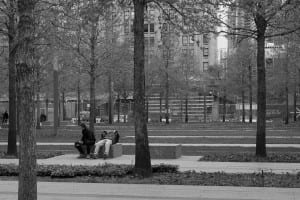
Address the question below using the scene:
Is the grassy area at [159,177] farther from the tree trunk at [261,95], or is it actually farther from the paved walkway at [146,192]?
the tree trunk at [261,95]

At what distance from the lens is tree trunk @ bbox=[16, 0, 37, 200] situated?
589 cm

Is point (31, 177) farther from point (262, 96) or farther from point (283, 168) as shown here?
point (262, 96)

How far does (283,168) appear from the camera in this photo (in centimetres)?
1512

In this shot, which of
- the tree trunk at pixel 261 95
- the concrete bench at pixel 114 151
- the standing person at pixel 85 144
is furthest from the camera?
the standing person at pixel 85 144

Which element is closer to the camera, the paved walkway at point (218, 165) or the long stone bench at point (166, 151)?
the paved walkway at point (218, 165)

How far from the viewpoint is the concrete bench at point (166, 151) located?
18.5m

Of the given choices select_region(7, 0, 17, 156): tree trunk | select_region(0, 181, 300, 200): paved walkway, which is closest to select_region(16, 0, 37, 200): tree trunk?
select_region(0, 181, 300, 200): paved walkway

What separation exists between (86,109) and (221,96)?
1864 centimetres

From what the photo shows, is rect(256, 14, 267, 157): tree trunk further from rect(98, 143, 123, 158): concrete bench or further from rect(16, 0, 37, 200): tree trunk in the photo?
rect(16, 0, 37, 200): tree trunk

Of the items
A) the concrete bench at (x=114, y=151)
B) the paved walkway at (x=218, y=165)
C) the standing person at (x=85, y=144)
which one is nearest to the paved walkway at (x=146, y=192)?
the paved walkway at (x=218, y=165)

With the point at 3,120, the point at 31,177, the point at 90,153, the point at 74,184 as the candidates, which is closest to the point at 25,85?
the point at 31,177

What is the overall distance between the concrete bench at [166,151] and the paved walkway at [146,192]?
6.75 meters

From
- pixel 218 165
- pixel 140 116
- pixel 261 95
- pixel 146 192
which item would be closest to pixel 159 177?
pixel 140 116

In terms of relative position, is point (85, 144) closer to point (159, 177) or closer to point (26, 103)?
point (159, 177)
